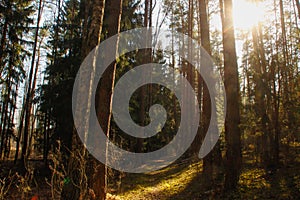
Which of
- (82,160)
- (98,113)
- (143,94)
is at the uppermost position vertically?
(143,94)

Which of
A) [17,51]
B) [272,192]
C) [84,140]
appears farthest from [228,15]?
[17,51]

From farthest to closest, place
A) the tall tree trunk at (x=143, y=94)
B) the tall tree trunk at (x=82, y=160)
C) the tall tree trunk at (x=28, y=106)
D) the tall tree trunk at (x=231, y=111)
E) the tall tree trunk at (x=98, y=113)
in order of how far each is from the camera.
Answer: the tall tree trunk at (x=143, y=94) → the tall tree trunk at (x=28, y=106) → the tall tree trunk at (x=231, y=111) → the tall tree trunk at (x=98, y=113) → the tall tree trunk at (x=82, y=160)

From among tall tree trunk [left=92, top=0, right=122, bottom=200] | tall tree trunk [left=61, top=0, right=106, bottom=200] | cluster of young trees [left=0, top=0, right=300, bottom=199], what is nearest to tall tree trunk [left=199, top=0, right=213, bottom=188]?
cluster of young trees [left=0, top=0, right=300, bottom=199]

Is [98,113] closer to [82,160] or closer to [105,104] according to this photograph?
[105,104]

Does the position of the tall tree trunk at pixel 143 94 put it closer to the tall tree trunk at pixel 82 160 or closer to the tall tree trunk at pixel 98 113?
the tall tree trunk at pixel 98 113

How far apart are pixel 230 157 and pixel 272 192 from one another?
4.62 feet

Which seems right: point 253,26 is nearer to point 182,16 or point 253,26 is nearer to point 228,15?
point 228,15

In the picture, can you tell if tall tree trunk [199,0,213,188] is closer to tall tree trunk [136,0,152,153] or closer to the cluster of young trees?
the cluster of young trees

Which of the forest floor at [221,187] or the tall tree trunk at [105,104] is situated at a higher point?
the tall tree trunk at [105,104]

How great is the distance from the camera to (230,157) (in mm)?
7410

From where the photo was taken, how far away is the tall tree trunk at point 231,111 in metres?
7.35

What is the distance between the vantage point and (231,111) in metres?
7.79

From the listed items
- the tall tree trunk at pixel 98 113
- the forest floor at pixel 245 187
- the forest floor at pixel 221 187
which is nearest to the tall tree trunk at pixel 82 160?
the tall tree trunk at pixel 98 113

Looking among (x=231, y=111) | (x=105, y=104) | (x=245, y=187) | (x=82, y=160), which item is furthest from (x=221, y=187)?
(x=82, y=160)
